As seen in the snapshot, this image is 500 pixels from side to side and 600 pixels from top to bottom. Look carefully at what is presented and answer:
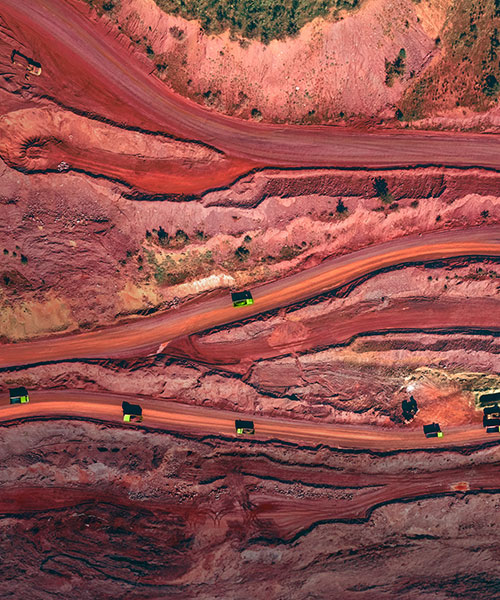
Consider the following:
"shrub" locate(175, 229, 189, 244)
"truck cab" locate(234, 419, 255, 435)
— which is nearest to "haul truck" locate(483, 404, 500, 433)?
"truck cab" locate(234, 419, 255, 435)

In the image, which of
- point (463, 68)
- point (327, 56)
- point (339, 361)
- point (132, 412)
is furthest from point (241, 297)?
point (463, 68)

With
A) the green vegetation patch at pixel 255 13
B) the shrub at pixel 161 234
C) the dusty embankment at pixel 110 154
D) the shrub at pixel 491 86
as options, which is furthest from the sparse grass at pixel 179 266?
the shrub at pixel 491 86

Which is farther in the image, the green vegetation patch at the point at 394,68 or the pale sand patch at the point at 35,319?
the pale sand patch at the point at 35,319

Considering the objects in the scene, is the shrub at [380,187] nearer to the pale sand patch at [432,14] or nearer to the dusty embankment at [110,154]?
the dusty embankment at [110,154]

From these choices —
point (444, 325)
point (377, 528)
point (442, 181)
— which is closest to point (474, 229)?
point (442, 181)

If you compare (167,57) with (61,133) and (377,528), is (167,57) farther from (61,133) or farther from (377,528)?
(377,528)

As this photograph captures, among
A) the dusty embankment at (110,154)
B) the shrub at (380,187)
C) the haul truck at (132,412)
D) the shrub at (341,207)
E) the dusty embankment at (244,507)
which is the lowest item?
the dusty embankment at (244,507)

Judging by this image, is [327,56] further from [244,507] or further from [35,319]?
[244,507]
